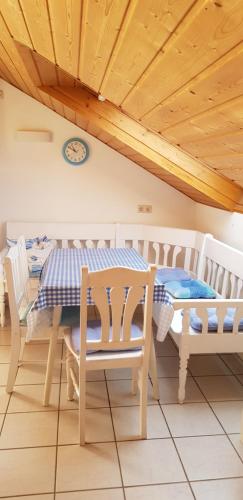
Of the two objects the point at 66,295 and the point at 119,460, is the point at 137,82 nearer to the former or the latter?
the point at 66,295

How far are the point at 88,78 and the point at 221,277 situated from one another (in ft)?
6.13

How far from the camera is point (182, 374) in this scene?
209cm

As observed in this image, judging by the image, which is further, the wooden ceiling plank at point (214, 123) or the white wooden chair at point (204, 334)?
the white wooden chair at point (204, 334)

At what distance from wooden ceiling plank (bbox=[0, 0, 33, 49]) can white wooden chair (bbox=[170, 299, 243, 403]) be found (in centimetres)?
154

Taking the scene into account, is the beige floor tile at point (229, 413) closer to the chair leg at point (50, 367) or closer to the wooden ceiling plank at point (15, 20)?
the chair leg at point (50, 367)

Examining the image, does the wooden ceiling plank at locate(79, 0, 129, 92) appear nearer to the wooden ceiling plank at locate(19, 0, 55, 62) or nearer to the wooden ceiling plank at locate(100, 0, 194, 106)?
the wooden ceiling plank at locate(100, 0, 194, 106)

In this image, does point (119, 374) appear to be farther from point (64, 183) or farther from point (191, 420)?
point (64, 183)

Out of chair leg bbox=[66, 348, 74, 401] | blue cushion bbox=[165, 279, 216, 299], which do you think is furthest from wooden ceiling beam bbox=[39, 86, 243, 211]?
chair leg bbox=[66, 348, 74, 401]

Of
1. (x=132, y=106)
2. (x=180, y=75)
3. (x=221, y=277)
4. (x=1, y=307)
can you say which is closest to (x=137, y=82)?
(x=180, y=75)

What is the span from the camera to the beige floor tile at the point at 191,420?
1.91m

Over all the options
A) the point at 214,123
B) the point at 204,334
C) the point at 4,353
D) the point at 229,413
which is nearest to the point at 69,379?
the point at 4,353

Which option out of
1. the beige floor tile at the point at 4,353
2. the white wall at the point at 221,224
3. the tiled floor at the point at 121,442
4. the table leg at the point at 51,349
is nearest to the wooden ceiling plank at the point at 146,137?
the white wall at the point at 221,224

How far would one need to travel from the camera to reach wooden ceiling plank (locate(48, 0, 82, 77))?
111 cm

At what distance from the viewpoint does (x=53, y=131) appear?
3404 millimetres
